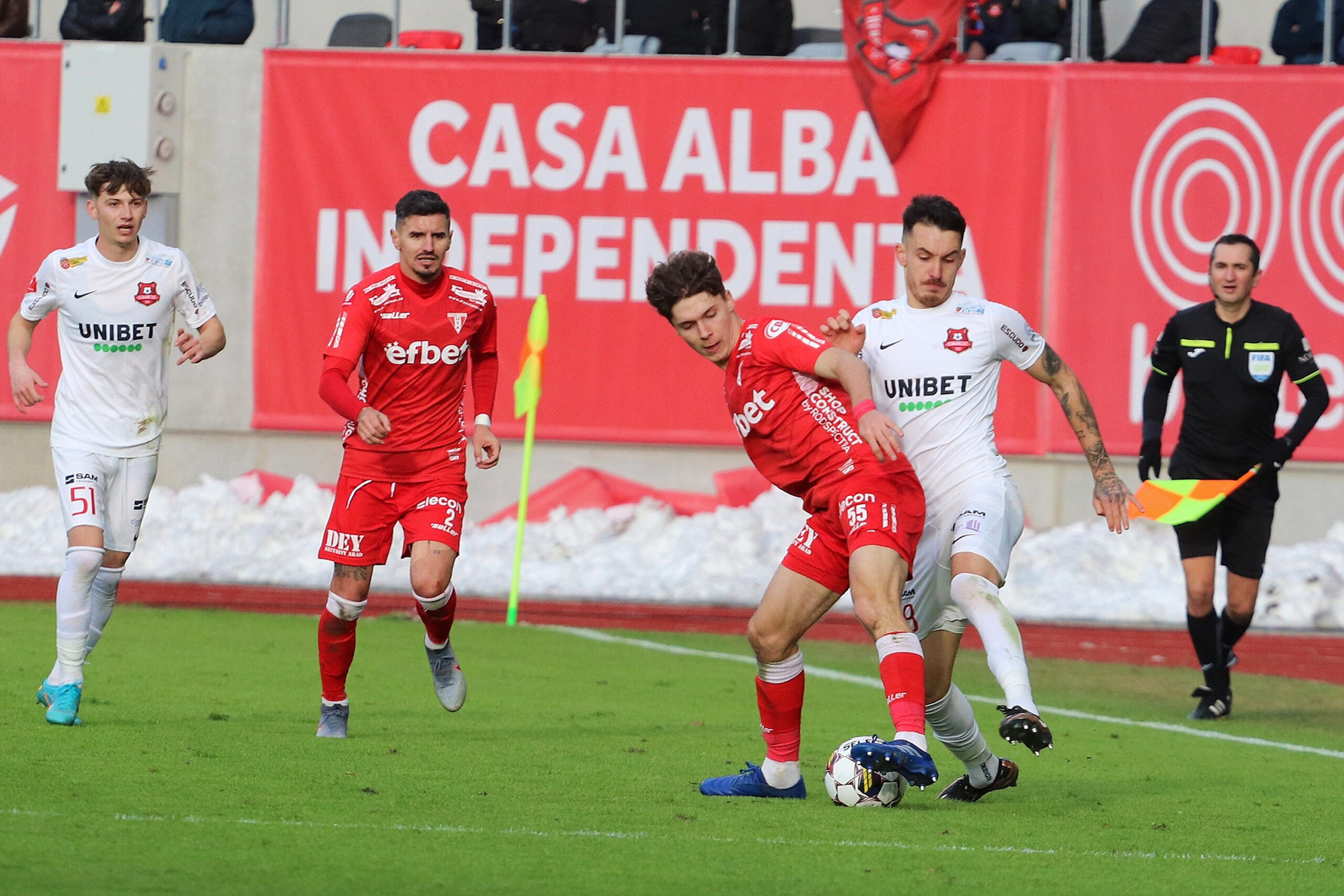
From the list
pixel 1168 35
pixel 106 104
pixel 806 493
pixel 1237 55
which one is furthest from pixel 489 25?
pixel 806 493

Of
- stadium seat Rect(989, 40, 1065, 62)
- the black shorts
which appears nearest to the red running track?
the black shorts

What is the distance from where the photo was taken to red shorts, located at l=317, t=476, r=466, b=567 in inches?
291

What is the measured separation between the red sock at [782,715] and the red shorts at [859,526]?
14.7 inches

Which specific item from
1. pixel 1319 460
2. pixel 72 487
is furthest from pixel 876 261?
pixel 72 487

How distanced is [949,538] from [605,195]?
9.80m

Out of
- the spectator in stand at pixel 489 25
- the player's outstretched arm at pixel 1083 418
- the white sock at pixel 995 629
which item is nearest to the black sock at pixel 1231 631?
the player's outstretched arm at pixel 1083 418

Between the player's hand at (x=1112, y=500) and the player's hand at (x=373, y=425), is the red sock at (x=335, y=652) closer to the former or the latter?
the player's hand at (x=373, y=425)

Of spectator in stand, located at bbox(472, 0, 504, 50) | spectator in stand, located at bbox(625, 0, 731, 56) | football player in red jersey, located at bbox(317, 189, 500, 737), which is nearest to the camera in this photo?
football player in red jersey, located at bbox(317, 189, 500, 737)

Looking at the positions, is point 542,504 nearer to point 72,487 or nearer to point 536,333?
point 536,333

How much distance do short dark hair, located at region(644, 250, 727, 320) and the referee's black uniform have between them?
4305 mm

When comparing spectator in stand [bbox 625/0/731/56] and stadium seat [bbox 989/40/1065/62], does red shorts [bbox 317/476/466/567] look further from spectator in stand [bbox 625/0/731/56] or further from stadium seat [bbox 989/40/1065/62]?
stadium seat [bbox 989/40/1065/62]

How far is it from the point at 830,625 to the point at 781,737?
764 cm

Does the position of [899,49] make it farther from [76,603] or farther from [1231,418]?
[76,603]

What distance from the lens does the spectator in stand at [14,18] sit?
53.4 feet
